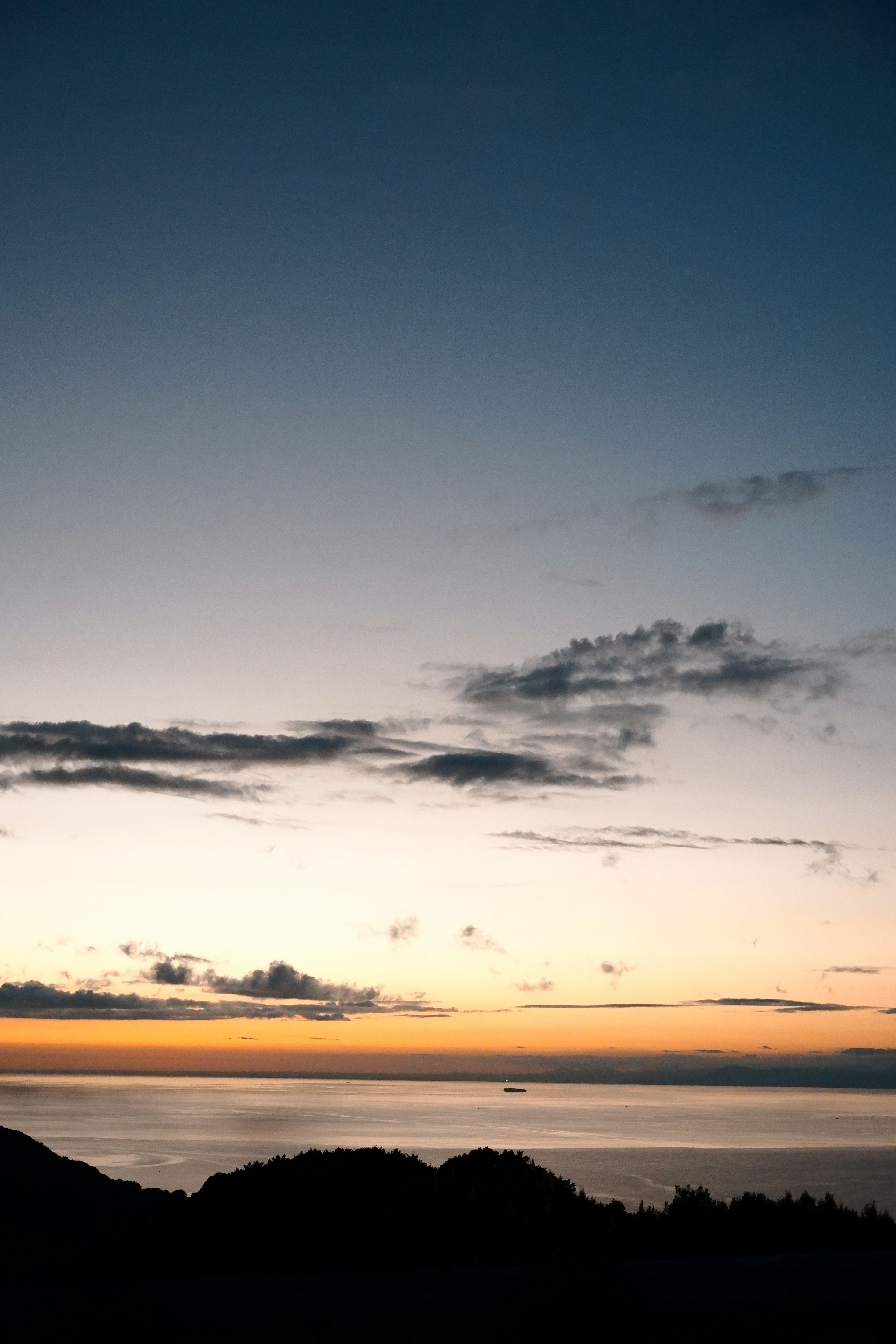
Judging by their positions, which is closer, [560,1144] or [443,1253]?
[443,1253]

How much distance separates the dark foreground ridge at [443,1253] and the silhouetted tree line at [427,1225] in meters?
0.03

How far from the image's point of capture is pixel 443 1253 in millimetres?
16016

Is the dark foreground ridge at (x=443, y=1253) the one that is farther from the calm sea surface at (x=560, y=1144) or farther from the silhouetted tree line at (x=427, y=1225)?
the calm sea surface at (x=560, y=1144)

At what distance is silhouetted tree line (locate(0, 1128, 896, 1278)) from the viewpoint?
15.5 meters

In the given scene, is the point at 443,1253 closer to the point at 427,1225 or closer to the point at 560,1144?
the point at 427,1225

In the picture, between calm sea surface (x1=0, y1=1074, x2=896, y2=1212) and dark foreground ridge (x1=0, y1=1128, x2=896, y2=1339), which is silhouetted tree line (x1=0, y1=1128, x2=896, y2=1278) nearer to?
dark foreground ridge (x1=0, y1=1128, x2=896, y2=1339)

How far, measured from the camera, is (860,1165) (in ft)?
329

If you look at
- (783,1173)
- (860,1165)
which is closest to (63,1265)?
(783,1173)

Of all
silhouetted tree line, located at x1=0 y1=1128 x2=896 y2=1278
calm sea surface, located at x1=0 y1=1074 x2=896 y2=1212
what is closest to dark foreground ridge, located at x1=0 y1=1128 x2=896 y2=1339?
silhouetted tree line, located at x1=0 y1=1128 x2=896 y2=1278

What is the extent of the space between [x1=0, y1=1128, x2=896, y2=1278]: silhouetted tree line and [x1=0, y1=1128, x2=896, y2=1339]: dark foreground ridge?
0.03 metres

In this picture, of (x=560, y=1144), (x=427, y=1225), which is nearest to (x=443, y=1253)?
(x=427, y=1225)

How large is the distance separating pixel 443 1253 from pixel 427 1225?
2.54 ft

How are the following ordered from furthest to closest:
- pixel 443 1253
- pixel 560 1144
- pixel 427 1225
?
pixel 560 1144 → pixel 427 1225 → pixel 443 1253

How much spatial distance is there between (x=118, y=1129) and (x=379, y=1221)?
142074 mm
